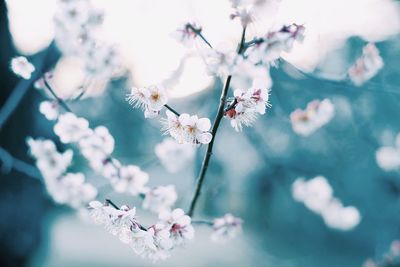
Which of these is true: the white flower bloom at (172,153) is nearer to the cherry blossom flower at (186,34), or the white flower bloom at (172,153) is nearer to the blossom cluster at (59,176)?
the blossom cluster at (59,176)

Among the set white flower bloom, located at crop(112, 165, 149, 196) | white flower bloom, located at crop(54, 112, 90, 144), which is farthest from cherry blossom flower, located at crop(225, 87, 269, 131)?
white flower bloom, located at crop(54, 112, 90, 144)

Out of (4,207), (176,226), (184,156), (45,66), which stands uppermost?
(184,156)

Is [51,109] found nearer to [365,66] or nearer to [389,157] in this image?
[365,66]

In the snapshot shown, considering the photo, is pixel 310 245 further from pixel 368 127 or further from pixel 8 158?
pixel 8 158

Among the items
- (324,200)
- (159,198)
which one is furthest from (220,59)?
(324,200)

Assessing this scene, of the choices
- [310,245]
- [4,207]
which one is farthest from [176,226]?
[310,245]

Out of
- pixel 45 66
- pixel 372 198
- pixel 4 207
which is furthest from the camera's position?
pixel 372 198
